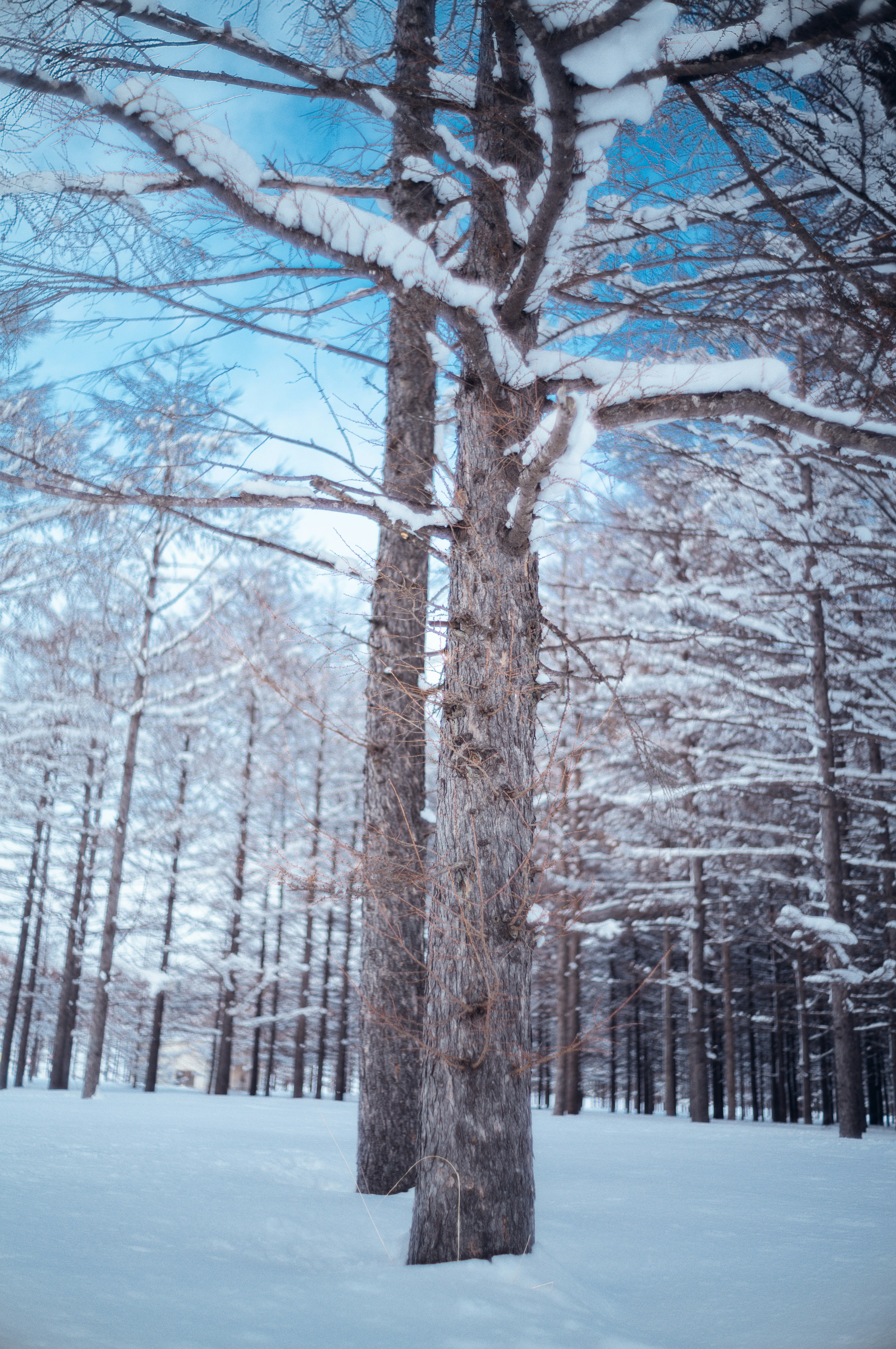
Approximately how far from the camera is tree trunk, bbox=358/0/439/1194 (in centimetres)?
461

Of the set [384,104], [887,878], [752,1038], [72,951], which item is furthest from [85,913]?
[752,1038]

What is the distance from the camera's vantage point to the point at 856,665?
10328 millimetres

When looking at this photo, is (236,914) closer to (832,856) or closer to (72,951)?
(72,951)

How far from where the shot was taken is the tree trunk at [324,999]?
1862cm

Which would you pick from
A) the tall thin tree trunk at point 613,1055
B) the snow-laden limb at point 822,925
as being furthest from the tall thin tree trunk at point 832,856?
the tall thin tree trunk at point 613,1055

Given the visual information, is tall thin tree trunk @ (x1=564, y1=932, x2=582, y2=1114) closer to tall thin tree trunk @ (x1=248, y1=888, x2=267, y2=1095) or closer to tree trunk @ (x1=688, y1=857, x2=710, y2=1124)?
tree trunk @ (x1=688, y1=857, x2=710, y2=1124)

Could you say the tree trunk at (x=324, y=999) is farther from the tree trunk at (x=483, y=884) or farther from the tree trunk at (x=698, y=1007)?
the tree trunk at (x=483, y=884)

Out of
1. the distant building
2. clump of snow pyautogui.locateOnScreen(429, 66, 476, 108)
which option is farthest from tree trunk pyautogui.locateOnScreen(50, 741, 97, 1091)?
the distant building

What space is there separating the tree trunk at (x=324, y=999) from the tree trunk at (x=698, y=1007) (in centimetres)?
811

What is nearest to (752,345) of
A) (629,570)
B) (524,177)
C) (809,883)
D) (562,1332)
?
(524,177)

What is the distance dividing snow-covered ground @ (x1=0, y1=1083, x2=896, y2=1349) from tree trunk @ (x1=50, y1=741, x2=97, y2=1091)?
10054 mm

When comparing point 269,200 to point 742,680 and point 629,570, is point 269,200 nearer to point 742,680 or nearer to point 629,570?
point 742,680

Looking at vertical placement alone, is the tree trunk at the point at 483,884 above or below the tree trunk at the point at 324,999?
above

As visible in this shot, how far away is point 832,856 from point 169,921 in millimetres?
12363
